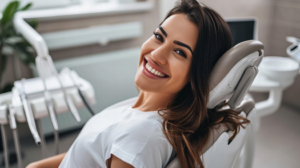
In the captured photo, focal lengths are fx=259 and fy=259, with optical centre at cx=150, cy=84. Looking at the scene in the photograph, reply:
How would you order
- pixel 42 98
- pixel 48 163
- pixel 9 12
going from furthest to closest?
pixel 9 12 < pixel 42 98 < pixel 48 163

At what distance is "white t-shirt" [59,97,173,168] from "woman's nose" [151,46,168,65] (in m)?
0.16

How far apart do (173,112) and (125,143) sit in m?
0.17

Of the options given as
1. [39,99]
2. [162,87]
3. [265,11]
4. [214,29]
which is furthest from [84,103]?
[265,11]

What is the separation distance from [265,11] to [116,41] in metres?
1.48

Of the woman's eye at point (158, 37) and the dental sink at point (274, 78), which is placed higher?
the woman's eye at point (158, 37)

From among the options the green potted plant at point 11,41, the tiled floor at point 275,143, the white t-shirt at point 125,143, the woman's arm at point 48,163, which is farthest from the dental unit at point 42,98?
the tiled floor at point 275,143

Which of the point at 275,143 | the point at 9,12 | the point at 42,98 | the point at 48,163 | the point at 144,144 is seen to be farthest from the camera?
the point at 275,143

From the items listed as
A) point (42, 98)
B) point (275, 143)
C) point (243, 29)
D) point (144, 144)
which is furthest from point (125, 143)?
point (275, 143)

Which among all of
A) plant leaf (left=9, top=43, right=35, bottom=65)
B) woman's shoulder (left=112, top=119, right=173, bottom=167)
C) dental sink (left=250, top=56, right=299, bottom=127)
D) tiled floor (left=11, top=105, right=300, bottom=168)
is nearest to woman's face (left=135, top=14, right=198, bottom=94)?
woman's shoulder (left=112, top=119, right=173, bottom=167)

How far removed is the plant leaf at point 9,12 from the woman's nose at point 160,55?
1.38 m

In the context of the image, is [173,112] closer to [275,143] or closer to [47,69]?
[47,69]

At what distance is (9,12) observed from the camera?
66.3 inches

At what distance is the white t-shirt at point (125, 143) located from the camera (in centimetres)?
63

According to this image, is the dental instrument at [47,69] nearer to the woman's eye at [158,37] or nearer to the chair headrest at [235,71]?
the woman's eye at [158,37]
